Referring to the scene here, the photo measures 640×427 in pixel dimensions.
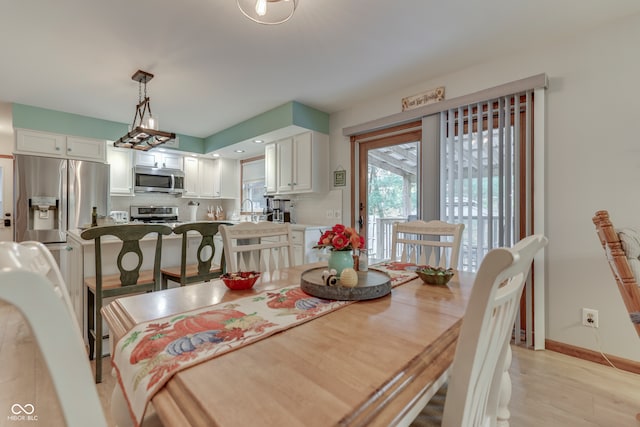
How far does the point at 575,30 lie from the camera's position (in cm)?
213

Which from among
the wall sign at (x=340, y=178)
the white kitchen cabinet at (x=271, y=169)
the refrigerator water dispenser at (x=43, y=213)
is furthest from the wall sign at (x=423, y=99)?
the refrigerator water dispenser at (x=43, y=213)

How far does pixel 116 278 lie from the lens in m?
2.13

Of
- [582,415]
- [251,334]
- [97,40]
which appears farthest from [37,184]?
[582,415]

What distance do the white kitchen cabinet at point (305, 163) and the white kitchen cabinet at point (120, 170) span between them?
7.81 ft

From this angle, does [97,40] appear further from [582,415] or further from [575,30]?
[582,415]

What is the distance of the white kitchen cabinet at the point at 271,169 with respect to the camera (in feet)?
13.7

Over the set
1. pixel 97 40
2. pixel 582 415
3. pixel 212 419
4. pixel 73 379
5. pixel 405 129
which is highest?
pixel 97 40

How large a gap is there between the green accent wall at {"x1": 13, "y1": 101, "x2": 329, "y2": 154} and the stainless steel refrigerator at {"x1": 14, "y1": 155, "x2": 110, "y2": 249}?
16.2 inches

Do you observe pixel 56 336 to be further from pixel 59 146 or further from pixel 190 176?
pixel 190 176

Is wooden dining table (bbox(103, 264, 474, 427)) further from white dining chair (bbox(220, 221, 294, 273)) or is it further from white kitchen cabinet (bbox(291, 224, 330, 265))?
white kitchen cabinet (bbox(291, 224, 330, 265))

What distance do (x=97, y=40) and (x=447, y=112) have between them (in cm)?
298

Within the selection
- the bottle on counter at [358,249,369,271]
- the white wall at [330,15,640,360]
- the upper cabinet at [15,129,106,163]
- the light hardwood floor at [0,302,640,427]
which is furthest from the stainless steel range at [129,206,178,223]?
the white wall at [330,15,640,360]

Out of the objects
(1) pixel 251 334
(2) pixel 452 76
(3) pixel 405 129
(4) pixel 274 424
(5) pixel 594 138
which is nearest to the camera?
(4) pixel 274 424

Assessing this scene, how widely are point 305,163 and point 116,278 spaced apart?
236cm
